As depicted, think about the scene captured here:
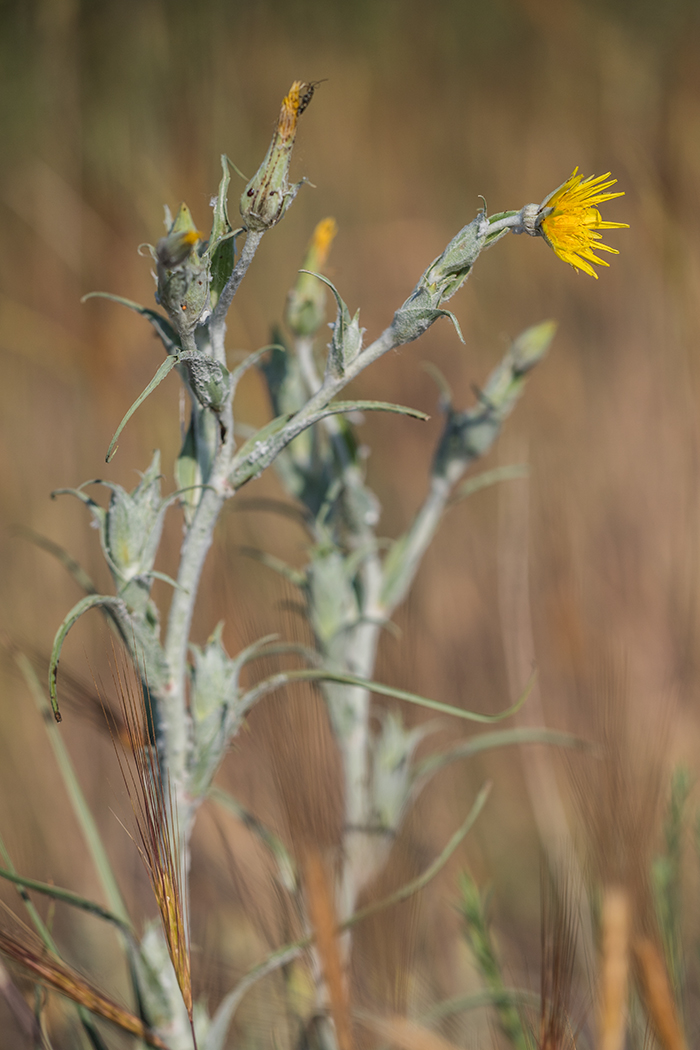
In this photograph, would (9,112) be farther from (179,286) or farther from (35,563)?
(179,286)

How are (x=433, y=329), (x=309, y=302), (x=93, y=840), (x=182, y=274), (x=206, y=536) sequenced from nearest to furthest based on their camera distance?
(x=182, y=274) < (x=206, y=536) < (x=93, y=840) < (x=309, y=302) < (x=433, y=329)

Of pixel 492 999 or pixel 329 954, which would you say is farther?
pixel 492 999

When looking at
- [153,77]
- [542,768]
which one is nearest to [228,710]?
[542,768]

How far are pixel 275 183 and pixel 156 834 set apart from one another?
53cm

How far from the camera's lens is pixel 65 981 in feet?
1.91

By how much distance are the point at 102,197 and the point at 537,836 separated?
2490 mm

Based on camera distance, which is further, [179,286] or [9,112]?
[9,112]

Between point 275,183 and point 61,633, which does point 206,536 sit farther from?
point 275,183

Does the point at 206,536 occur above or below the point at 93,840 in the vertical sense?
above

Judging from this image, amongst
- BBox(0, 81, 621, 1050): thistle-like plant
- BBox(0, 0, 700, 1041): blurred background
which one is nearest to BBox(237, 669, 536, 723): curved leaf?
BBox(0, 81, 621, 1050): thistle-like plant

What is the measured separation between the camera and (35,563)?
2.06 meters

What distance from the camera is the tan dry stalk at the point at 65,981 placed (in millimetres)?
579

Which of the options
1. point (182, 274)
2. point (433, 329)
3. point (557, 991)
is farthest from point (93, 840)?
point (433, 329)

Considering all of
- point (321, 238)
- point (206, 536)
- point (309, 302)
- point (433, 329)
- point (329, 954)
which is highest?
point (433, 329)
